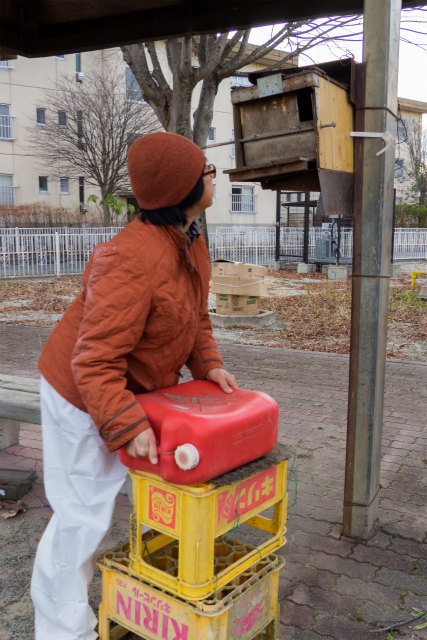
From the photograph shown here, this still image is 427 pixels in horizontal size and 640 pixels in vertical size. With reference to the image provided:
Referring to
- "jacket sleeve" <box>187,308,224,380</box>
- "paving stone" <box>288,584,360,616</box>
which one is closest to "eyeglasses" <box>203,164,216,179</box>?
"jacket sleeve" <box>187,308,224,380</box>

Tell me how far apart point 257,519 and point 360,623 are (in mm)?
662

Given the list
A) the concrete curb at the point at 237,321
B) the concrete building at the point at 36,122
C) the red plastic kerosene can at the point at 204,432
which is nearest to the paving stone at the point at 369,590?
the red plastic kerosene can at the point at 204,432

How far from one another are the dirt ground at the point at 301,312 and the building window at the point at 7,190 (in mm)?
13736

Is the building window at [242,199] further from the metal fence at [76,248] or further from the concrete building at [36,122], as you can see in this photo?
the metal fence at [76,248]

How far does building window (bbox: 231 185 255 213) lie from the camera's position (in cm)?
3731

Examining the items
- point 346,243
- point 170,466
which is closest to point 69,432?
point 170,466

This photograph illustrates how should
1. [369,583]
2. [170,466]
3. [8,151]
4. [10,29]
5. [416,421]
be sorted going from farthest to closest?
[8,151] < [416,421] < [10,29] < [369,583] < [170,466]

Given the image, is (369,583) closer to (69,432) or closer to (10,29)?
(69,432)

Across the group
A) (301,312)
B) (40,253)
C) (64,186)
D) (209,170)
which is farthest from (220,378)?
(64,186)

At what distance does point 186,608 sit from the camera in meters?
2.05

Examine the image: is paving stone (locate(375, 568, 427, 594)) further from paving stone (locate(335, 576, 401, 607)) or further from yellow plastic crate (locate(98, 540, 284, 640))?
yellow plastic crate (locate(98, 540, 284, 640))

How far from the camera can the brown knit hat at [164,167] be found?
2.13 m

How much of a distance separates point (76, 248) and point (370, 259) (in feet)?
61.3

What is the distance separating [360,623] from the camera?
2631 mm
